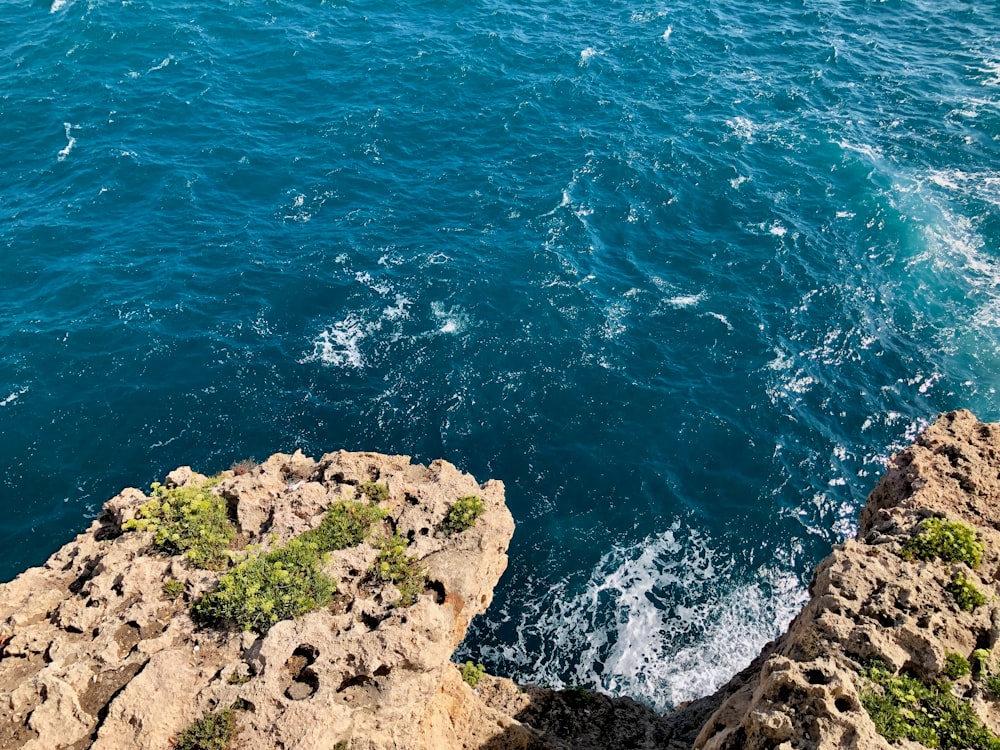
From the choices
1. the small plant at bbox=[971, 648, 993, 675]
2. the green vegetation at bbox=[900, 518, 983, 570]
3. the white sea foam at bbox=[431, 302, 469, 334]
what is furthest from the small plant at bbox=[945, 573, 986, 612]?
the white sea foam at bbox=[431, 302, 469, 334]

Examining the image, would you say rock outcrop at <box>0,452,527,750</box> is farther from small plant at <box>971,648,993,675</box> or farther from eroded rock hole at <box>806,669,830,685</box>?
small plant at <box>971,648,993,675</box>

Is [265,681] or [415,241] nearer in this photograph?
[265,681]

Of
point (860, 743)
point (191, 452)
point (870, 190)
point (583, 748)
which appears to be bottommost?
point (191, 452)

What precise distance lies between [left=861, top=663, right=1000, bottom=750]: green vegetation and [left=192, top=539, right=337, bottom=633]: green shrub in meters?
19.2

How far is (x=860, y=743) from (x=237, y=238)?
59.6 m

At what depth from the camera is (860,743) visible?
20.8m

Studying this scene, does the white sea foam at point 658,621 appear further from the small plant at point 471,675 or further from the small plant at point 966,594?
the small plant at point 966,594

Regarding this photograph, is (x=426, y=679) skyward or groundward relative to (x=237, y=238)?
skyward

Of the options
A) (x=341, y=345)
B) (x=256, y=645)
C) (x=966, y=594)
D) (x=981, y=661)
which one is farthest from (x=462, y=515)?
(x=341, y=345)

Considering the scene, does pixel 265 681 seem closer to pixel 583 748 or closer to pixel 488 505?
pixel 488 505

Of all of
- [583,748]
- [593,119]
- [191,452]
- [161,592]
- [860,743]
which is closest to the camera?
[860,743]

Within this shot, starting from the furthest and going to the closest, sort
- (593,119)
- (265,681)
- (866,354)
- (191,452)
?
(593,119) < (866,354) < (191,452) < (265,681)

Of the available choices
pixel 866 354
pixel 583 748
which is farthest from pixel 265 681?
pixel 866 354

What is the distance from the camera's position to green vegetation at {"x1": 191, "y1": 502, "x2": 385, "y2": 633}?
27609 millimetres
